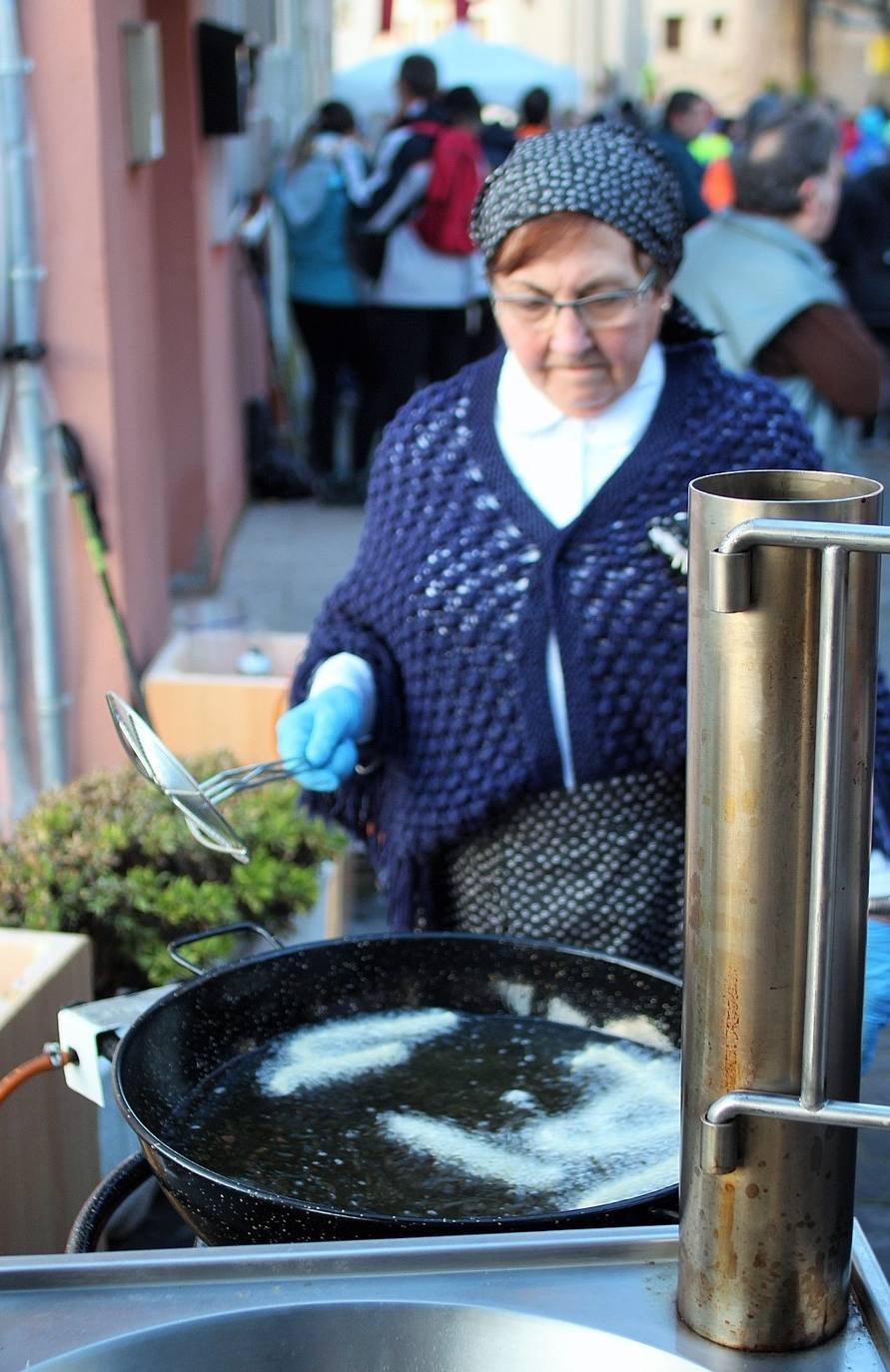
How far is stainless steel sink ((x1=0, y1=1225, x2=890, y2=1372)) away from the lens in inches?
38.1

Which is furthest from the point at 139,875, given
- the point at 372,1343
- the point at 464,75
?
the point at 464,75

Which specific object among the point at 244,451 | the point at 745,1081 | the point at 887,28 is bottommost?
the point at 244,451

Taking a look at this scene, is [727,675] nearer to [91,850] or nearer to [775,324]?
[91,850]

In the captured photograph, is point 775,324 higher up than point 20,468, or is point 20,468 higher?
point 775,324

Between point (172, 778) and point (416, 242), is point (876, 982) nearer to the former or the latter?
point (172, 778)

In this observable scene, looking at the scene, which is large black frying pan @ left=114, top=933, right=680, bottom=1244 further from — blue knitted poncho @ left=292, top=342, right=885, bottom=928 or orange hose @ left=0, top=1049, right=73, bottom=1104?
blue knitted poncho @ left=292, top=342, right=885, bottom=928

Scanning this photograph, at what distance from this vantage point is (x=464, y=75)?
1287 cm

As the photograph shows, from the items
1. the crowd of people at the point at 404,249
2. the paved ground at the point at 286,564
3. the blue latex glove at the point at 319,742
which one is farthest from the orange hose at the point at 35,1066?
the crowd of people at the point at 404,249

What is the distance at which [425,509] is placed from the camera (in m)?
2.09

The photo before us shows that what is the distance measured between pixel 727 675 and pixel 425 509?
1.24 meters

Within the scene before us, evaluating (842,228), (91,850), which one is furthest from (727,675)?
(842,228)

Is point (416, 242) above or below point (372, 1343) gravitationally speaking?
above

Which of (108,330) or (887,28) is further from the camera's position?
(887,28)

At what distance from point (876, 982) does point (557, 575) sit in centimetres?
67
